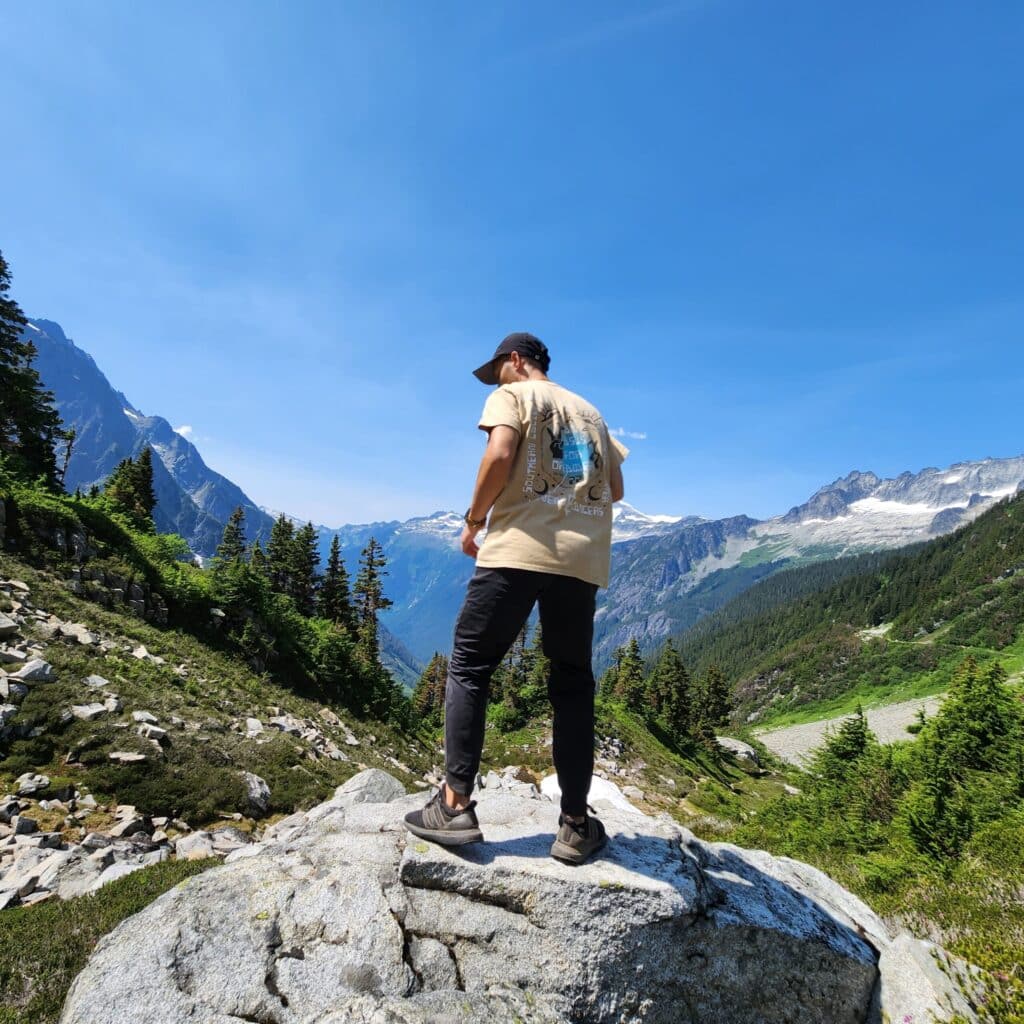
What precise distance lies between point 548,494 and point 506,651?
126 centimetres

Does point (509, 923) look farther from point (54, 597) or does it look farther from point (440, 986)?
point (54, 597)

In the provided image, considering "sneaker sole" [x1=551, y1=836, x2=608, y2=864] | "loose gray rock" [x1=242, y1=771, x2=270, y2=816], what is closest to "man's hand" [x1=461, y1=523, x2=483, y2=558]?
"sneaker sole" [x1=551, y1=836, x2=608, y2=864]

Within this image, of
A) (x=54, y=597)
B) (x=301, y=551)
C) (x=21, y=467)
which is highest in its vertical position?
(x=301, y=551)

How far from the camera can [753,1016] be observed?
375 cm

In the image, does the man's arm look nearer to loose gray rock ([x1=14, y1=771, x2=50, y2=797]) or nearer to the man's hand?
the man's hand

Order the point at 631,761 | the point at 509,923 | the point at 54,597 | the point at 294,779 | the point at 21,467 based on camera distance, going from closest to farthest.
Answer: the point at 509,923, the point at 294,779, the point at 54,597, the point at 21,467, the point at 631,761

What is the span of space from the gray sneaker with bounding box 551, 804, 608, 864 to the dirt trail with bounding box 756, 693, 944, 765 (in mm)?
80718

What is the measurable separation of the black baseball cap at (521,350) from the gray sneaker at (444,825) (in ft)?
12.0

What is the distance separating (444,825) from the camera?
4000mm

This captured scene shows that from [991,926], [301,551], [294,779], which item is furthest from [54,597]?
[301,551]

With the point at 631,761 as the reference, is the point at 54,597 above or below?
above

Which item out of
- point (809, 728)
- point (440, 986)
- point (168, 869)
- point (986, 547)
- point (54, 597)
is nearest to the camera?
point (440, 986)

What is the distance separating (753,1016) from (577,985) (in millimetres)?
1424

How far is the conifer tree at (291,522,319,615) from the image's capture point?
158ft
